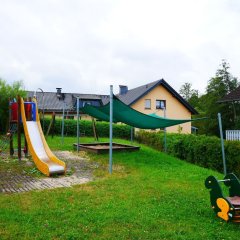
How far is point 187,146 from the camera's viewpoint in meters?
11.0

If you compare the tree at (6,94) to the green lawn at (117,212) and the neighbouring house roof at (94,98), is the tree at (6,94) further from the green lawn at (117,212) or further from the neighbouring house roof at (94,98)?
the green lawn at (117,212)

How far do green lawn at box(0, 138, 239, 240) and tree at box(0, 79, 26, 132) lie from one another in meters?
13.2

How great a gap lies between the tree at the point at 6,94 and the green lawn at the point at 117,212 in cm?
1319

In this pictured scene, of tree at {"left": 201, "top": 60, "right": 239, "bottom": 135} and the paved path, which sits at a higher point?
tree at {"left": 201, "top": 60, "right": 239, "bottom": 135}

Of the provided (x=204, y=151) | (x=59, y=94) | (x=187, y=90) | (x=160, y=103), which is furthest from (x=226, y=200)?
(x=187, y=90)

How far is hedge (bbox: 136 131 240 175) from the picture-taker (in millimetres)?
8578

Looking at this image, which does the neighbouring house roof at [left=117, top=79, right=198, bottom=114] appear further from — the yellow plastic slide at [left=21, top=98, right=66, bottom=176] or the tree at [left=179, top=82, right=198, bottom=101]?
the tree at [left=179, top=82, right=198, bottom=101]

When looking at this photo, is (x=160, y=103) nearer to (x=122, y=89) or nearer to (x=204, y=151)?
(x=122, y=89)

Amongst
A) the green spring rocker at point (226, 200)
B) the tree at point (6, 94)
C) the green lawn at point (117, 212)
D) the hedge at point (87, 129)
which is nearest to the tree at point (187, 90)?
the hedge at point (87, 129)

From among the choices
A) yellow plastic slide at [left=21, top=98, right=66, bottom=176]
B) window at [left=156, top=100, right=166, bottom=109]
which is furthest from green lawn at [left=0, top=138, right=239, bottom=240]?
window at [left=156, top=100, right=166, bottom=109]

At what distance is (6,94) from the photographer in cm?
1859

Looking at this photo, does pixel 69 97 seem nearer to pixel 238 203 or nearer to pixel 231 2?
pixel 231 2

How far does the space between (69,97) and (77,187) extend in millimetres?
33512

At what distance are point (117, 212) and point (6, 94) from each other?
15.7 meters
